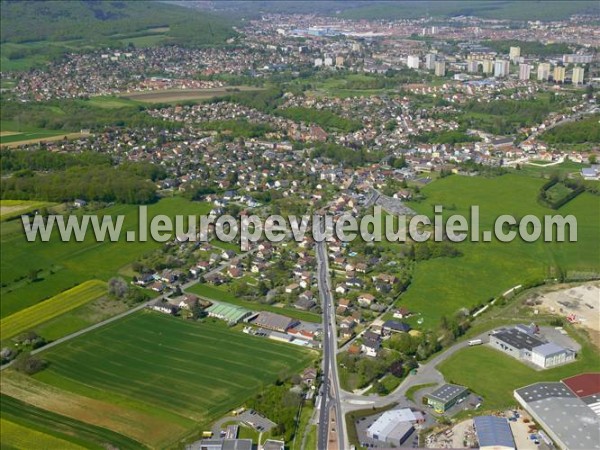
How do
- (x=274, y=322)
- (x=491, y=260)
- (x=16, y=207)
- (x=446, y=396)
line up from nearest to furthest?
(x=446, y=396), (x=274, y=322), (x=491, y=260), (x=16, y=207)

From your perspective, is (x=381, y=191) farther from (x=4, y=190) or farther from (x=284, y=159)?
(x=4, y=190)

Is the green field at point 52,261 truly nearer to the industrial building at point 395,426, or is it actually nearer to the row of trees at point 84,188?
the row of trees at point 84,188

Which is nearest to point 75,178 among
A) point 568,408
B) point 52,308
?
point 52,308

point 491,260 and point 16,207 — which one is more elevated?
point 16,207

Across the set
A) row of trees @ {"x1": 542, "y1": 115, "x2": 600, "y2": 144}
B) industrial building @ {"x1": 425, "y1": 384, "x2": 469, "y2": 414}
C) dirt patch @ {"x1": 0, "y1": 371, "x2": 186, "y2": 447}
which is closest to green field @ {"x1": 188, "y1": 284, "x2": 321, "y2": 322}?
industrial building @ {"x1": 425, "y1": 384, "x2": 469, "y2": 414}

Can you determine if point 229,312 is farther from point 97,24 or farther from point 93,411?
point 97,24

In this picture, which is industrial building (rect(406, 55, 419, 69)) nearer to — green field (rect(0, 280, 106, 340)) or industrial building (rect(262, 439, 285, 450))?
green field (rect(0, 280, 106, 340))

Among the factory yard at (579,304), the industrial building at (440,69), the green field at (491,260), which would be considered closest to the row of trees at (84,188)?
the green field at (491,260)
